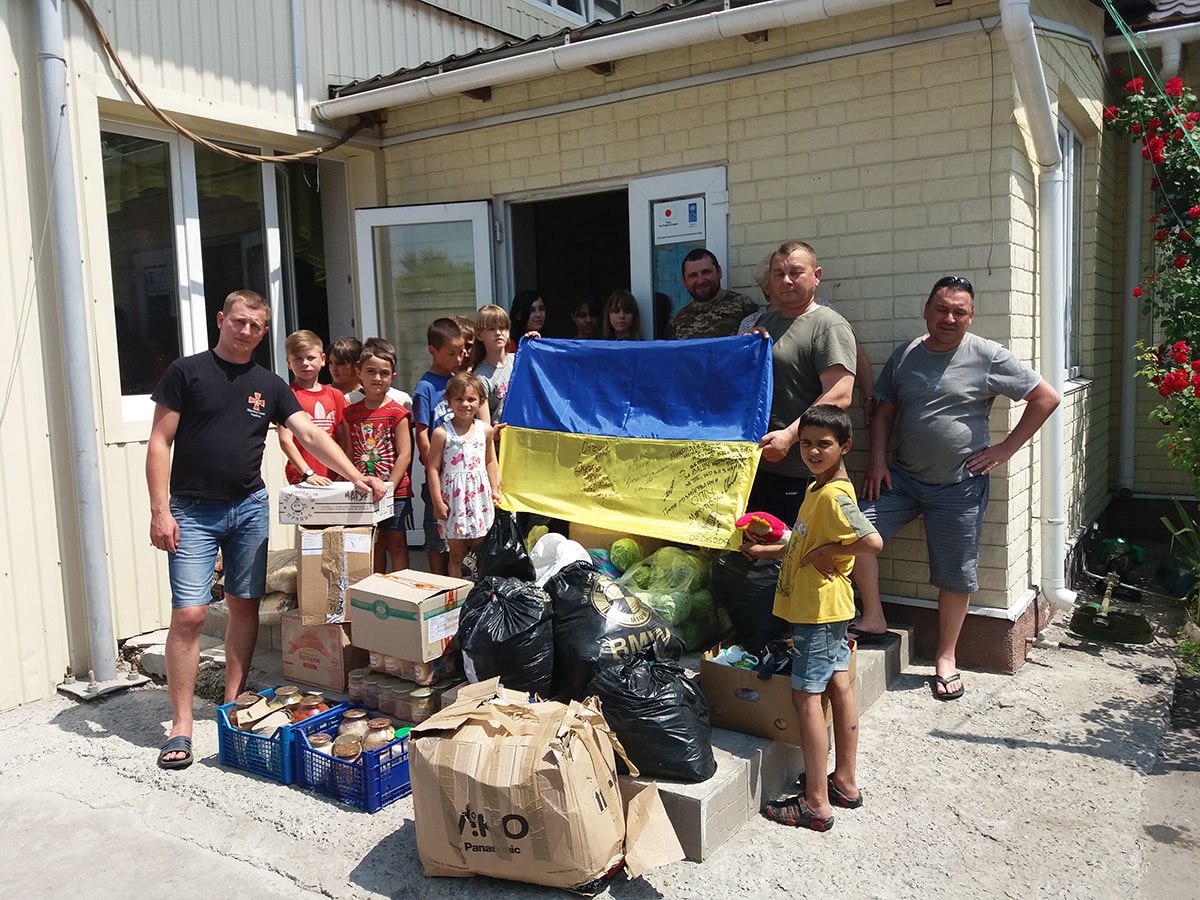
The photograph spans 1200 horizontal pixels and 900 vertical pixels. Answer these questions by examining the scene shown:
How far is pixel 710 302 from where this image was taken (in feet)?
17.2

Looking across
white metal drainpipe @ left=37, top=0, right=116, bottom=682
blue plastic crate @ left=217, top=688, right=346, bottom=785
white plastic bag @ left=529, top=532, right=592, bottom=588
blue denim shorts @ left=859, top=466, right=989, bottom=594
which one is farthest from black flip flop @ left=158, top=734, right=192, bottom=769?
blue denim shorts @ left=859, top=466, right=989, bottom=594

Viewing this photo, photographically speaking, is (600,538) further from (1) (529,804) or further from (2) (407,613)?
(1) (529,804)

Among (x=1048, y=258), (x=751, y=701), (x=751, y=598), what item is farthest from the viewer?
(x=1048, y=258)

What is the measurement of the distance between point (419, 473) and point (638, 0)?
8010 mm

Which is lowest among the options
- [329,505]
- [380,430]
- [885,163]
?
[329,505]

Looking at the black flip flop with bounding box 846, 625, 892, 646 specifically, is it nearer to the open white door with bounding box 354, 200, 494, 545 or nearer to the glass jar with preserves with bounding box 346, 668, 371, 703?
the glass jar with preserves with bounding box 346, 668, 371, 703

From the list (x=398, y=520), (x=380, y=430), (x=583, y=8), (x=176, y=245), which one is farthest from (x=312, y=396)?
(x=583, y=8)

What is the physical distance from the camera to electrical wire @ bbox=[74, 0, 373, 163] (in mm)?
5344

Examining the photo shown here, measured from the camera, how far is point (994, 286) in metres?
4.75

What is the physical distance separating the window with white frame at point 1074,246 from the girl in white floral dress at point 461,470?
400 centimetres

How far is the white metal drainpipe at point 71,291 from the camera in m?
4.89

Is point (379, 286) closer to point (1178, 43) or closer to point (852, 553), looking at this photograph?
point (852, 553)

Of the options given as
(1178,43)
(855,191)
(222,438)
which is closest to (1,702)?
(222,438)

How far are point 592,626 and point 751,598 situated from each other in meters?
0.99
